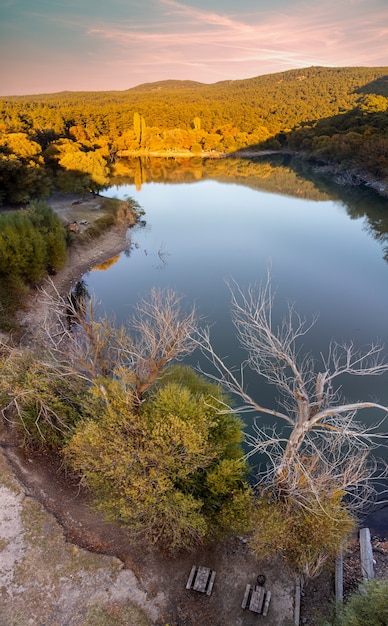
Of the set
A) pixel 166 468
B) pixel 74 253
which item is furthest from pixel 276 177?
pixel 166 468

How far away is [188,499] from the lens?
28.6ft

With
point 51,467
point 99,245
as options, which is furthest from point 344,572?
point 99,245

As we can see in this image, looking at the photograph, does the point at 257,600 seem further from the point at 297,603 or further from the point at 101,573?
the point at 101,573

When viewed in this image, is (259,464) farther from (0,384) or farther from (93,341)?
(0,384)

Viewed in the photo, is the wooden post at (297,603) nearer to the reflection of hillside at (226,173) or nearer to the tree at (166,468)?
the tree at (166,468)

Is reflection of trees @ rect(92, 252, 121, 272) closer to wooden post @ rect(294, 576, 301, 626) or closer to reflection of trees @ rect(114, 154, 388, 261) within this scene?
reflection of trees @ rect(114, 154, 388, 261)

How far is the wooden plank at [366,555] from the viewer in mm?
9546

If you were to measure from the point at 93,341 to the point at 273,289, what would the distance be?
1742 centimetres

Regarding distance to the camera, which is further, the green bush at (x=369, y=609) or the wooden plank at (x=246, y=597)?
the wooden plank at (x=246, y=597)

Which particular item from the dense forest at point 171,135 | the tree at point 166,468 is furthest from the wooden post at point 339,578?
the dense forest at point 171,135

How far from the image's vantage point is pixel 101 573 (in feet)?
28.9

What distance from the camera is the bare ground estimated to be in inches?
322

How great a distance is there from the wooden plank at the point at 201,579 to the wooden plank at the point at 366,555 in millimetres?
3952

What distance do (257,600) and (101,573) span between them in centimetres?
368
